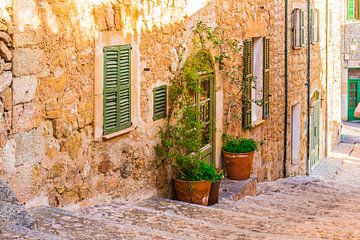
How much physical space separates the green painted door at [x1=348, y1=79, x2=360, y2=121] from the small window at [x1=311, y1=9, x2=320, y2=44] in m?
10.5

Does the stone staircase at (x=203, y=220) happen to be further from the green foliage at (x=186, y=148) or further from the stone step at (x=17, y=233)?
the green foliage at (x=186, y=148)

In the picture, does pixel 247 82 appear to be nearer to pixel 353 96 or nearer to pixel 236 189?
pixel 236 189

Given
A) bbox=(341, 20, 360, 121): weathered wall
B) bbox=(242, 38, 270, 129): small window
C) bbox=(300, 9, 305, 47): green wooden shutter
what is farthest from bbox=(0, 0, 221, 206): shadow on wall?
bbox=(341, 20, 360, 121): weathered wall

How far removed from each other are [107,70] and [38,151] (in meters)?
1.25

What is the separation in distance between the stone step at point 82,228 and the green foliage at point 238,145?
14.2ft

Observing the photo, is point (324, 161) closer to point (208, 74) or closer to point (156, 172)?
point (208, 74)

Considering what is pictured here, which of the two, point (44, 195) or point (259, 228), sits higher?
point (44, 195)

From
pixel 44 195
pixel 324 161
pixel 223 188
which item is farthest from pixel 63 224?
pixel 324 161

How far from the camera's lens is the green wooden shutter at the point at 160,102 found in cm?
718

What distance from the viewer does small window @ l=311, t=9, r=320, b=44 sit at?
1525 cm

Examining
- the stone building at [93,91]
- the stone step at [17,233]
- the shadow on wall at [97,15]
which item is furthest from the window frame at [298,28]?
the stone step at [17,233]

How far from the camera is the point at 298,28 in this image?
13.8 meters

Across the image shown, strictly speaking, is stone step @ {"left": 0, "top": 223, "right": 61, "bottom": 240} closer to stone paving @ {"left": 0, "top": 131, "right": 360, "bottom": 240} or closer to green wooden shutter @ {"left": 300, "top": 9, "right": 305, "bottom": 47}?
stone paving @ {"left": 0, "top": 131, "right": 360, "bottom": 240}

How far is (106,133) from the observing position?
6137 millimetres
